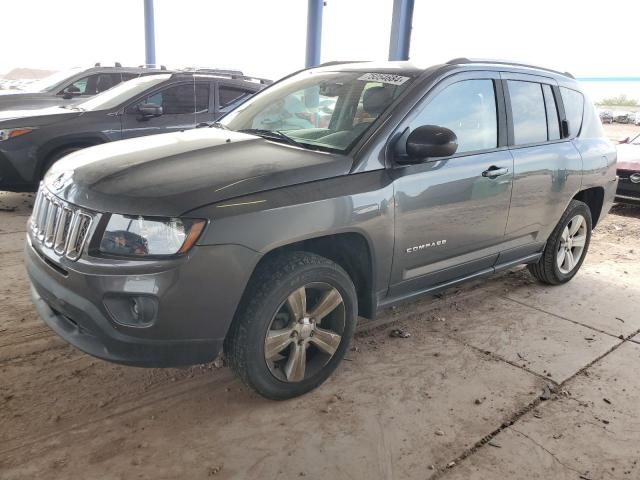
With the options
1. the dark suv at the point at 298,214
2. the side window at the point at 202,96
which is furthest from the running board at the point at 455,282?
the side window at the point at 202,96

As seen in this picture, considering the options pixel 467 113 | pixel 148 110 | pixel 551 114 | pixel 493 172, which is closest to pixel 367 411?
pixel 493 172

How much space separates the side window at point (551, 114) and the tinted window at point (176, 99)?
4536 mm

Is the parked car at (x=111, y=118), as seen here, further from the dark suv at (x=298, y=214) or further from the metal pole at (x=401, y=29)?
the metal pole at (x=401, y=29)

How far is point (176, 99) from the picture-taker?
22.7 ft

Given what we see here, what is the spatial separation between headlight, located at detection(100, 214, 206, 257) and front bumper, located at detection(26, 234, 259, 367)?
6 centimetres

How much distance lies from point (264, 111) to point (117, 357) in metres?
2.00

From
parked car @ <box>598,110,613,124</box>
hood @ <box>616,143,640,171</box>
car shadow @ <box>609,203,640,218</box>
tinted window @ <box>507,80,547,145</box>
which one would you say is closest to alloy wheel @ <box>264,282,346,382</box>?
tinted window @ <box>507,80,547,145</box>

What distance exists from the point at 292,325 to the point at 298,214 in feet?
1.90

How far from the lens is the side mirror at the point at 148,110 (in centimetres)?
644

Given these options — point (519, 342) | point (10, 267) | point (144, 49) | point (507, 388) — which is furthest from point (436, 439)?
point (144, 49)

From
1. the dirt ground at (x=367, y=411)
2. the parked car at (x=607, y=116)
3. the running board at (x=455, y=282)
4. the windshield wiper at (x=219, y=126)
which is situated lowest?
the dirt ground at (x=367, y=411)

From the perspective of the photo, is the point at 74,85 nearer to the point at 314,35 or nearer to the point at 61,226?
the point at 314,35

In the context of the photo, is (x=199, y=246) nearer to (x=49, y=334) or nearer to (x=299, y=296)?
(x=299, y=296)

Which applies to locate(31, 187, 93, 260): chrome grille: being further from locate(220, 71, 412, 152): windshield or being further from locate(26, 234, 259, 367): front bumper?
locate(220, 71, 412, 152): windshield
